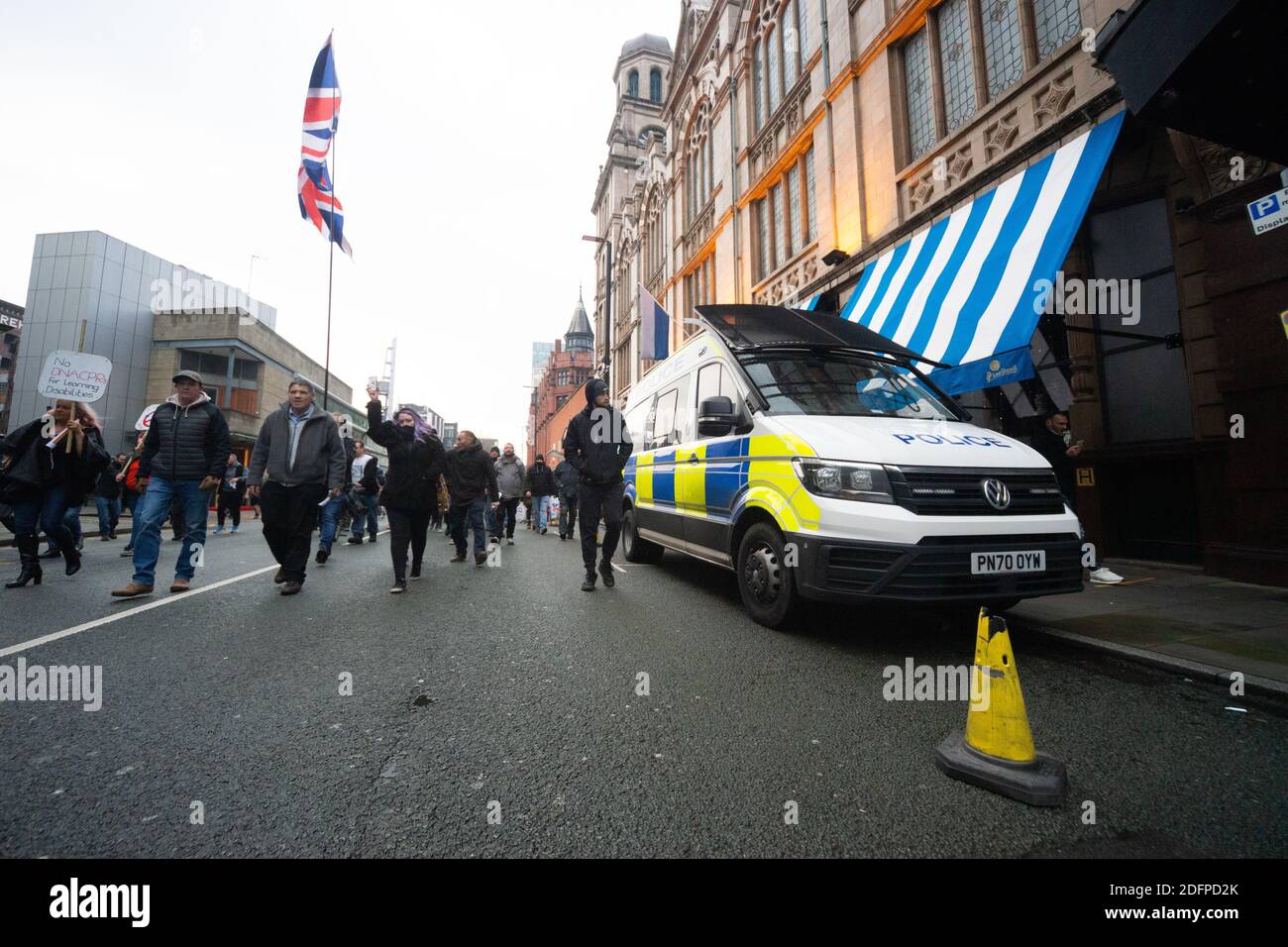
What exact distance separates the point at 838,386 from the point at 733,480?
116 cm

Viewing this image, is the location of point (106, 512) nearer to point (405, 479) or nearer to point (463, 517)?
point (463, 517)

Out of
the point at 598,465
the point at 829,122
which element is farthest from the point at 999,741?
the point at 829,122

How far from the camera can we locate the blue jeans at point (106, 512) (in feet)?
33.3

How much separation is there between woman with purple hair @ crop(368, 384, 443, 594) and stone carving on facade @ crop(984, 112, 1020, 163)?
29.2 ft

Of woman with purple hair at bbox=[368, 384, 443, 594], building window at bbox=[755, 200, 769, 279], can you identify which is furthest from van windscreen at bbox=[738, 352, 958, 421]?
building window at bbox=[755, 200, 769, 279]

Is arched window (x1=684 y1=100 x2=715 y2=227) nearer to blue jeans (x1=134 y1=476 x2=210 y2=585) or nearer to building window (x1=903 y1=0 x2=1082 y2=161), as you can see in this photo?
building window (x1=903 y1=0 x2=1082 y2=161)

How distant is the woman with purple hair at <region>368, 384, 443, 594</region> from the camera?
5816mm

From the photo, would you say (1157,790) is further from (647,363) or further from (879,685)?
(647,363)

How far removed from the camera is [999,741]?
1.96 meters

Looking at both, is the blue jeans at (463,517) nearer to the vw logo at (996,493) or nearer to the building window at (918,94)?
the vw logo at (996,493)

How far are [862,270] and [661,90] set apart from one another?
1374 inches

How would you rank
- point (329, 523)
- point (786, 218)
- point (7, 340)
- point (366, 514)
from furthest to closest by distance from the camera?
point (7, 340)
point (786, 218)
point (366, 514)
point (329, 523)

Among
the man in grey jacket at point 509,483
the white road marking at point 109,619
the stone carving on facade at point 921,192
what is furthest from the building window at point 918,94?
the white road marking at point 109,619
